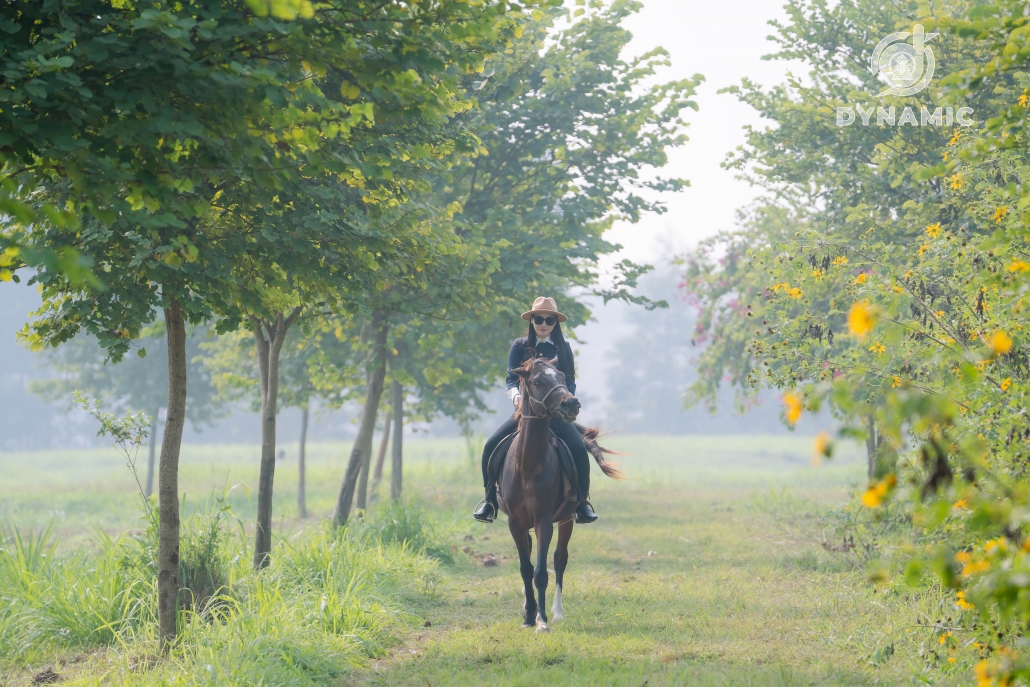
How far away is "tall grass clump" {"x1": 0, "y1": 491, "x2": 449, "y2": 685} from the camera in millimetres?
6715

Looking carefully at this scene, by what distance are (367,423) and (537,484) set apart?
6.19 m

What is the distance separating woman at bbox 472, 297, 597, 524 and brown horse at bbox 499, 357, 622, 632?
0.75 ft

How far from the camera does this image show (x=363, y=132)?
281 inches

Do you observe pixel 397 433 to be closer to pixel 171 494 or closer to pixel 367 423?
pixel 367 423

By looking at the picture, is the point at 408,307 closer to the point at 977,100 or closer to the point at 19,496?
the point at 977,100

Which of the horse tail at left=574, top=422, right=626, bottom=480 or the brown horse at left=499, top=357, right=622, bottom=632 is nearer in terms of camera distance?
the brown horse at left=499, top=357, right=622, bottom=632

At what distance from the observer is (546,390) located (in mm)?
7816

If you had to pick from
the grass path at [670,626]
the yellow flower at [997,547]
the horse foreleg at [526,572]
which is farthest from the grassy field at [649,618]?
the yellow flower at [997,547]

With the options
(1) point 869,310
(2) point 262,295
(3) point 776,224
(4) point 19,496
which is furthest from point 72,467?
(1) point 869,310

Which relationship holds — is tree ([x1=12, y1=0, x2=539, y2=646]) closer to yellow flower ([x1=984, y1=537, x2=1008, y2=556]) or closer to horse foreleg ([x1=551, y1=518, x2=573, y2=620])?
yellow flower ([x1=984, y1=537, x2=1008, y2=556])

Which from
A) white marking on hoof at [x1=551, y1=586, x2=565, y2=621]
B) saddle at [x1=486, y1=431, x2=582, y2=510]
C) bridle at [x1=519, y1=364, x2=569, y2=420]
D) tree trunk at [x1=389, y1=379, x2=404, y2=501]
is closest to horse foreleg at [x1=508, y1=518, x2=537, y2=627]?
white marking on hoof at [x1=551, y1=586, x2=565, y2=621]

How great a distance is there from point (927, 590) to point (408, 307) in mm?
7168

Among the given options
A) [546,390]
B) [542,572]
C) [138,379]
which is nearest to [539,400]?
[546,390]

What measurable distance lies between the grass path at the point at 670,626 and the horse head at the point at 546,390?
6.64 feet
